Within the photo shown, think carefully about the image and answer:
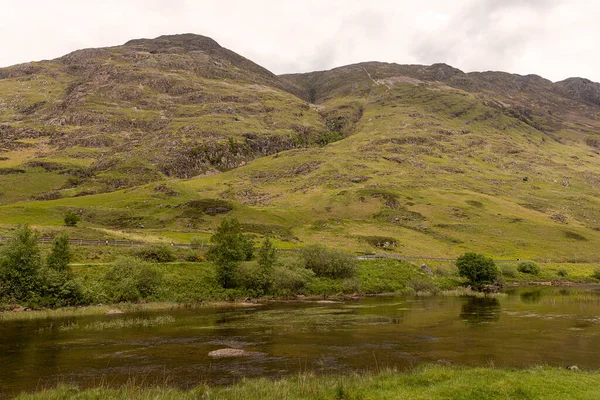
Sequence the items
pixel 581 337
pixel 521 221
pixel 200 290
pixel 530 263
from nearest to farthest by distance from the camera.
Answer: pixel 581 337 < pixel 200 290 < pixel 530 263 < pixel 521 221

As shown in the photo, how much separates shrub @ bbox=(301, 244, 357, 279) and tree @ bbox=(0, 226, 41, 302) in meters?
53.3

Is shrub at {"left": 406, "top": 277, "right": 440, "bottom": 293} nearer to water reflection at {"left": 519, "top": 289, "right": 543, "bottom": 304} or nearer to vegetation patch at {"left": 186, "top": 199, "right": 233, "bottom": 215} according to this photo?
water reflection at {"left": 519, "top": 289, "right": 543, "bottom": 304}

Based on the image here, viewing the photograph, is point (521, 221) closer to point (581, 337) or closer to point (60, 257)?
point (581, 337)

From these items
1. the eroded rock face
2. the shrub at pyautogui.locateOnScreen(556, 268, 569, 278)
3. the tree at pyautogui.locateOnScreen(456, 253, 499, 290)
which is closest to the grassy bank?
the eroded rock face

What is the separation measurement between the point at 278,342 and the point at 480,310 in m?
41.6

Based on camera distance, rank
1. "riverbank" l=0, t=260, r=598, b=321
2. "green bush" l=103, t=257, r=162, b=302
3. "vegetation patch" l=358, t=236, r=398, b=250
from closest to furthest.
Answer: "riverbank" l=0, t=260, r=598, b=321
"green bush" l=103, t=257, r=162, b=302
"vegetation patch" l=358, t=236, r=398, b=250

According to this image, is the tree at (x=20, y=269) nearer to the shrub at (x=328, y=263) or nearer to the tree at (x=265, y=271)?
the tree at (x=265, y=271)

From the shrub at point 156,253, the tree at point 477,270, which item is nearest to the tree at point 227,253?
the shrub at point 156,253

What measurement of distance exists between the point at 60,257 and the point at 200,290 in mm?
24524

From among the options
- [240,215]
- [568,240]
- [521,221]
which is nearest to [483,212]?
[521,221]

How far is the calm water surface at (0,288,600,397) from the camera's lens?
3133 centimetres

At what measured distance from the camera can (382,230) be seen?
161 meters

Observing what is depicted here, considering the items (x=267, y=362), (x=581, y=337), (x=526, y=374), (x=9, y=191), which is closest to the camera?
(x=526, y=374)

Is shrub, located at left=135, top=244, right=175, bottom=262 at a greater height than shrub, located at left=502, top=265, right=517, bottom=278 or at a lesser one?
greater
